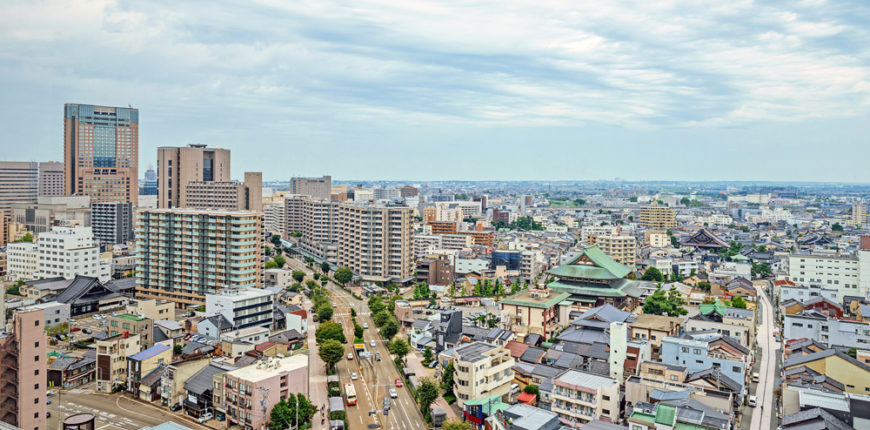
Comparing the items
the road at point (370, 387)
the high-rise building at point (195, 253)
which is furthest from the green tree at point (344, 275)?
the road at point (370, 387)

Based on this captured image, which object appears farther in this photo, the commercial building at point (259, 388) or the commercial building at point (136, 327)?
the commercial building at point (136, 327)

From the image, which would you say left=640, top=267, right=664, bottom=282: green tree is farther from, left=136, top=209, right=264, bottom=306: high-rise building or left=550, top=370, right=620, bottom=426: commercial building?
left=136, top=209, right=264, bottom=306: high-rise building

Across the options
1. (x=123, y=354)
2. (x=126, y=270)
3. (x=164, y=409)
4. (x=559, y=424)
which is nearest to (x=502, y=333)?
(x=559, y=424)

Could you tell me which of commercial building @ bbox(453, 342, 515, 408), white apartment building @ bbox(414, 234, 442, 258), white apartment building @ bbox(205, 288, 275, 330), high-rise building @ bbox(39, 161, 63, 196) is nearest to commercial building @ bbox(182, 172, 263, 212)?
white apartment building @ bbox(414, 234, 442, 258)

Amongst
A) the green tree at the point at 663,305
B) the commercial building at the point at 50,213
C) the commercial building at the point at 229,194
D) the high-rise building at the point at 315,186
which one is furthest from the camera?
the high-rise building at the point at 315,186

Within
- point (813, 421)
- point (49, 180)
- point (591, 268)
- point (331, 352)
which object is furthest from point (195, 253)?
point (49, 180)

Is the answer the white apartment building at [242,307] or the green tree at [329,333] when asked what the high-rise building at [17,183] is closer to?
the white apartment building at [242,307]
